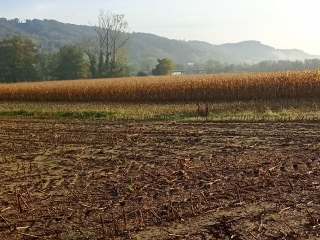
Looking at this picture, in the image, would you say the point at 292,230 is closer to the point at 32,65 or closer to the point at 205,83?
the point at 205,83

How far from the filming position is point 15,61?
51.4m

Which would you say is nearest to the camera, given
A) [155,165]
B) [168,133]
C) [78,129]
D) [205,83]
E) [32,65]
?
[155,165]

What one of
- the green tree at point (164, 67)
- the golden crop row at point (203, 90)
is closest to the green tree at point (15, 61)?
the green tree at point (164, 67)

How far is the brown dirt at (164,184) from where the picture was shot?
Answer: 5.94m

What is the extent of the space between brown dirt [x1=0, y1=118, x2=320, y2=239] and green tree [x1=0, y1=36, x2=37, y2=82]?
40.7m

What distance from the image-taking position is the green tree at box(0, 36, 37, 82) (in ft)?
167

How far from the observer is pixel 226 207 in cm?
661

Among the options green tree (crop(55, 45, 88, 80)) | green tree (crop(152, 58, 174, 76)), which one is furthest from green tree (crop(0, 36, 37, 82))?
green tree (crop(152, 58, 174, 76))

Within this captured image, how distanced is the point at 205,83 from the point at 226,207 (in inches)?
721

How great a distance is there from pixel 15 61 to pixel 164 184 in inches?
1913

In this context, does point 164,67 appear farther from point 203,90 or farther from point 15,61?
point 203,90

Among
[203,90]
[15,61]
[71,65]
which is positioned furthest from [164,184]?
[71,65]

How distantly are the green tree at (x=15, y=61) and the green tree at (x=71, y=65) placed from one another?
4.46 m

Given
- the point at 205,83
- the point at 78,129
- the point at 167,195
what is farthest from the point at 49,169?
the point at 205,83
